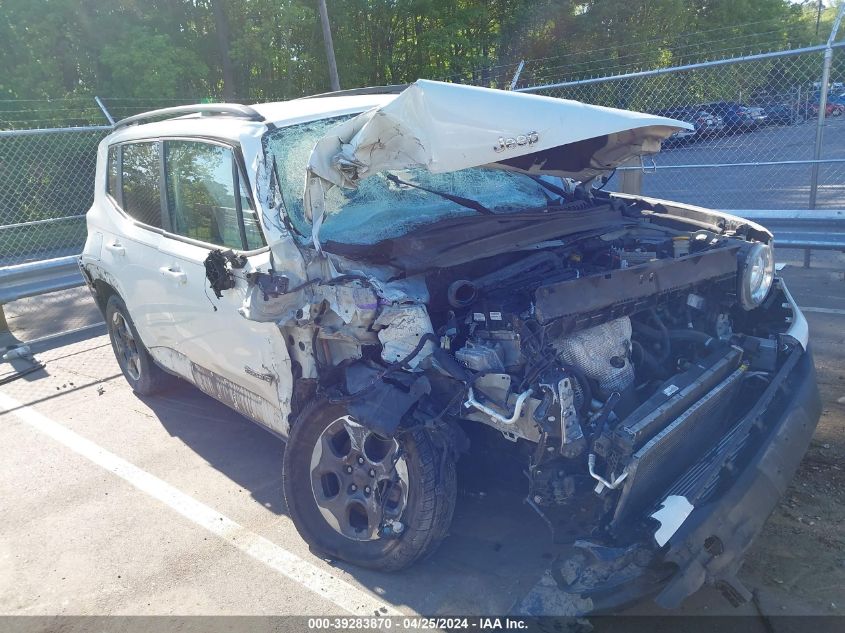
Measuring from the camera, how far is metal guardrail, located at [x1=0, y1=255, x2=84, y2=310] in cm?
714

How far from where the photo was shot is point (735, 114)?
34.3 ft

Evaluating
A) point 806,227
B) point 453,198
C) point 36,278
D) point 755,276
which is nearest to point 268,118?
point 453,198

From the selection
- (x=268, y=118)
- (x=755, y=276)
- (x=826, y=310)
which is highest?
(x=268, y=118)

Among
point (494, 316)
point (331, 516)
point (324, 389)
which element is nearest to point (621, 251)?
point (494, 316)

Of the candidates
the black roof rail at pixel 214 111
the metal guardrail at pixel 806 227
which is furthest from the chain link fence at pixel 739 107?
the black roof rail at pixel 214 111

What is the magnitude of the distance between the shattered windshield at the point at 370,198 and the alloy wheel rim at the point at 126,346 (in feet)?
8.20

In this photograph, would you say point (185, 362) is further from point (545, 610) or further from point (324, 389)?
point (545, 610)

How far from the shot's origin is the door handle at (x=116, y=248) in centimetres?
488

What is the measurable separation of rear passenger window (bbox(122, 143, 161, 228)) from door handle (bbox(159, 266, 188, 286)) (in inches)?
15.1

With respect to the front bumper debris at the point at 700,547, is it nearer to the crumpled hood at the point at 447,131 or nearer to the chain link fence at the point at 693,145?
the crumpled hood at the point at 447,131

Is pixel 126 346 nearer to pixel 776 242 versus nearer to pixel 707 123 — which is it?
pixel 776 242

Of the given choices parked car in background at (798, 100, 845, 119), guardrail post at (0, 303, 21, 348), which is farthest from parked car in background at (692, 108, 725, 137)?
guardrail post at (0, 303, 21, 348)

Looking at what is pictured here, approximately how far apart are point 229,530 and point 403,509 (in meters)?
1.23

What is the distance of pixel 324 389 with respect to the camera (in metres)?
3.32
